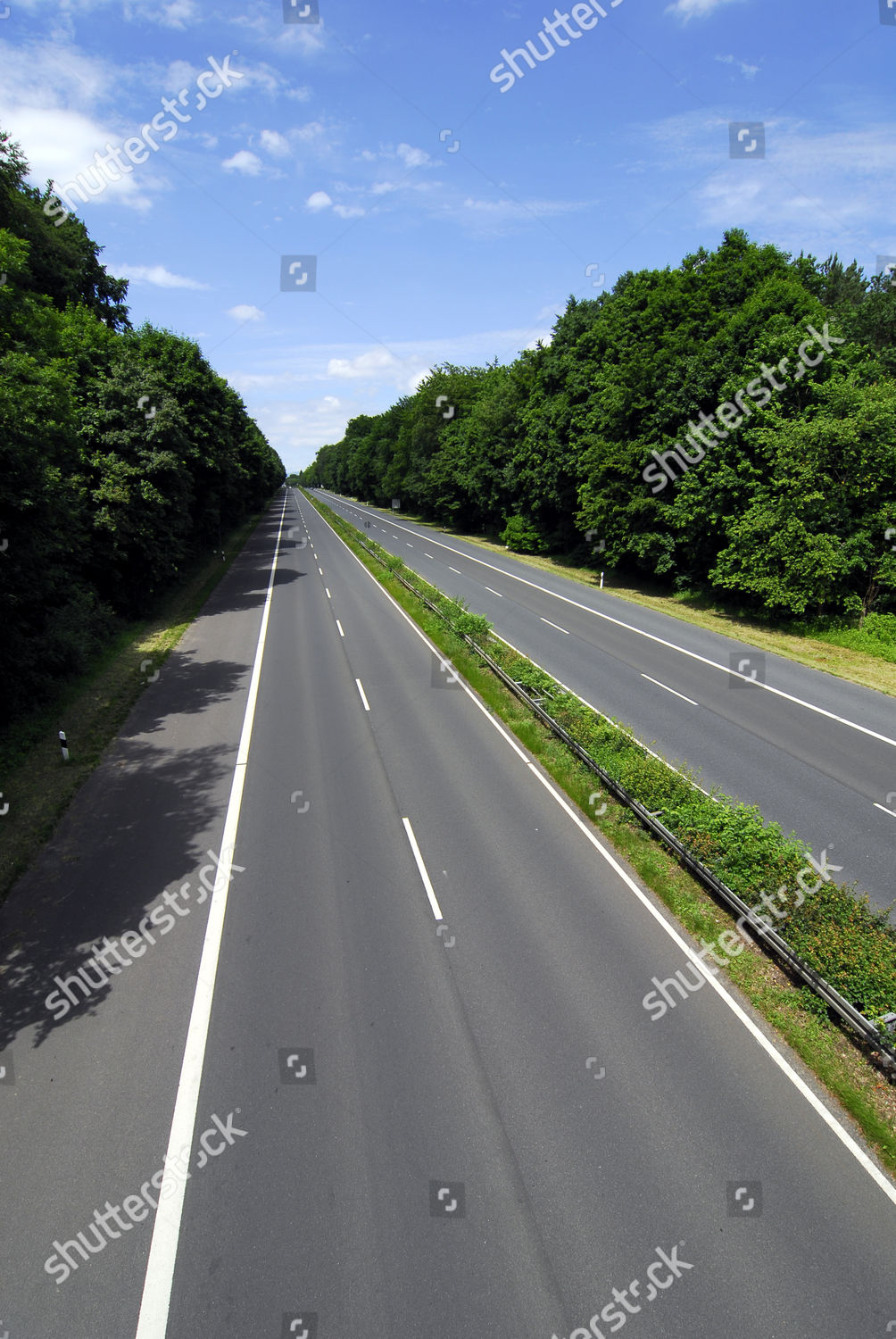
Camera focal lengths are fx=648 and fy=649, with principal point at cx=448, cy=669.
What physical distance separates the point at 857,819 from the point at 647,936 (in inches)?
262

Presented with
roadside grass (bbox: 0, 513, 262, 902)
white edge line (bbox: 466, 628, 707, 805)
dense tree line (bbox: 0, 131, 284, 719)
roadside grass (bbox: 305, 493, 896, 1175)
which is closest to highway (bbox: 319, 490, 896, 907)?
white edge line (bbox: 466, 628, 707, 805)

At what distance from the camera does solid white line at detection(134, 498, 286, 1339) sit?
19.0 feet

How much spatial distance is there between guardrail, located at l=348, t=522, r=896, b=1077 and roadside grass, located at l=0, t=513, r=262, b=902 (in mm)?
11933

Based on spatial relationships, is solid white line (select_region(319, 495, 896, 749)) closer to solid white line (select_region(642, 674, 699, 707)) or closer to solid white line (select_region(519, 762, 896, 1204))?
solid white line (select_region(642, 674, 699, 707))

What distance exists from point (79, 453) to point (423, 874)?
64.7 ft

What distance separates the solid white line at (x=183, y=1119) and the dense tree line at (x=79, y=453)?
950cm

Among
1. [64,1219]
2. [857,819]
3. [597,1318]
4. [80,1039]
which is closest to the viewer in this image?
[597,1318]

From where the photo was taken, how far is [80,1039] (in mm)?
8516

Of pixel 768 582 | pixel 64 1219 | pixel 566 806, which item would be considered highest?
pixel 768 582

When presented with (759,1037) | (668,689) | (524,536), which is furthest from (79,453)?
(524,536)

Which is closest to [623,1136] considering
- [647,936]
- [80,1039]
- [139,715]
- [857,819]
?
[647,936]

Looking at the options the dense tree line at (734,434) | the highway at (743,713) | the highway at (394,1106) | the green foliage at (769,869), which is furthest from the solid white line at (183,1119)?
the dense tree line at (734,434)

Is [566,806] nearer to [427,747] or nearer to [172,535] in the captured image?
[427,747]

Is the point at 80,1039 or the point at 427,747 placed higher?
the point at 427,747
